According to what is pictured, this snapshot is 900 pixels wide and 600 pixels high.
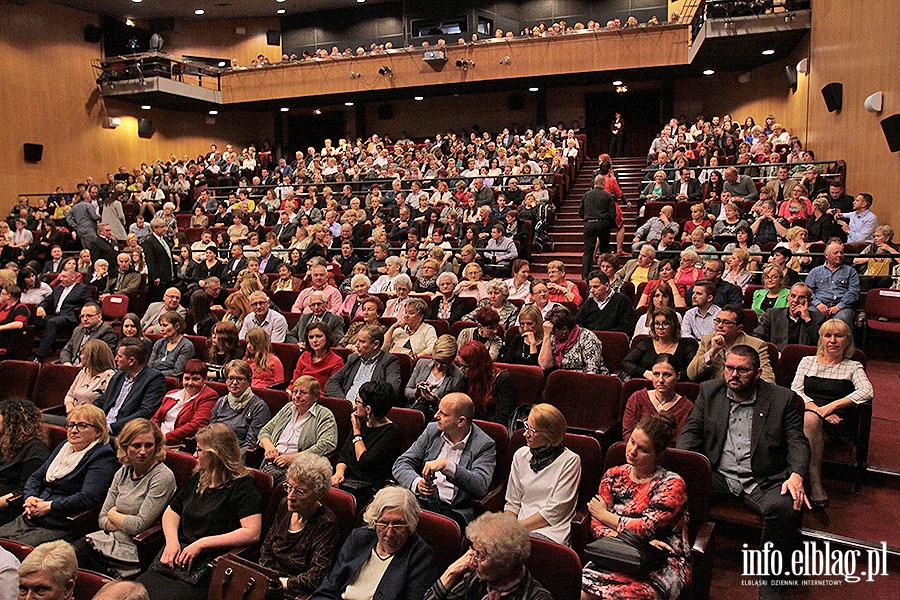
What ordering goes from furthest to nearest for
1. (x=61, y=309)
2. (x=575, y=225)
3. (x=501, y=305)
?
(x=575, y=225) < (x=61, y=309) < (x=501, y=305)

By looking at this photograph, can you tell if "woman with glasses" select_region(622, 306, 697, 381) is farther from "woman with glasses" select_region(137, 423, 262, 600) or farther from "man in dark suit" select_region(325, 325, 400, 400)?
"woman with glasses" select_region(137, 423, 262, 600)

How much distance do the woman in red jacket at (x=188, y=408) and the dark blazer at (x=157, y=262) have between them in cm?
309

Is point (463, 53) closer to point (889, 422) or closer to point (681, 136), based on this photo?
point (681, 136)

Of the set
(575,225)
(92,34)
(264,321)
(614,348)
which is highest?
(92,34)

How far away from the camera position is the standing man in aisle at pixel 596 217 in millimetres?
6508

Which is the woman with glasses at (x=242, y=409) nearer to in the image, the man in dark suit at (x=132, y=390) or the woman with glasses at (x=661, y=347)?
the man in dark suit at (x=132, y=390)

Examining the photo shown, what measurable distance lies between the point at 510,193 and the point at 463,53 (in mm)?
5790

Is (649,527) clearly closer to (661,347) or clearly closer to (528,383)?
(528,383)

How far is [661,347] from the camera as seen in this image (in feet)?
11.7

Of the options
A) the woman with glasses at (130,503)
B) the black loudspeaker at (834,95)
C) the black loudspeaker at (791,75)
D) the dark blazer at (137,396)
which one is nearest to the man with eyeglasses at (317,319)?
the dark blazer at (137,396)

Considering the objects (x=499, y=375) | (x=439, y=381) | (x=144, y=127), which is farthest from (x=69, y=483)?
(x=144, y=127)

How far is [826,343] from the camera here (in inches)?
123

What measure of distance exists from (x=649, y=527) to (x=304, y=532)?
118 cm

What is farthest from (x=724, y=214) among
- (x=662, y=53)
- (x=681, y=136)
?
(x=662, y=53)
